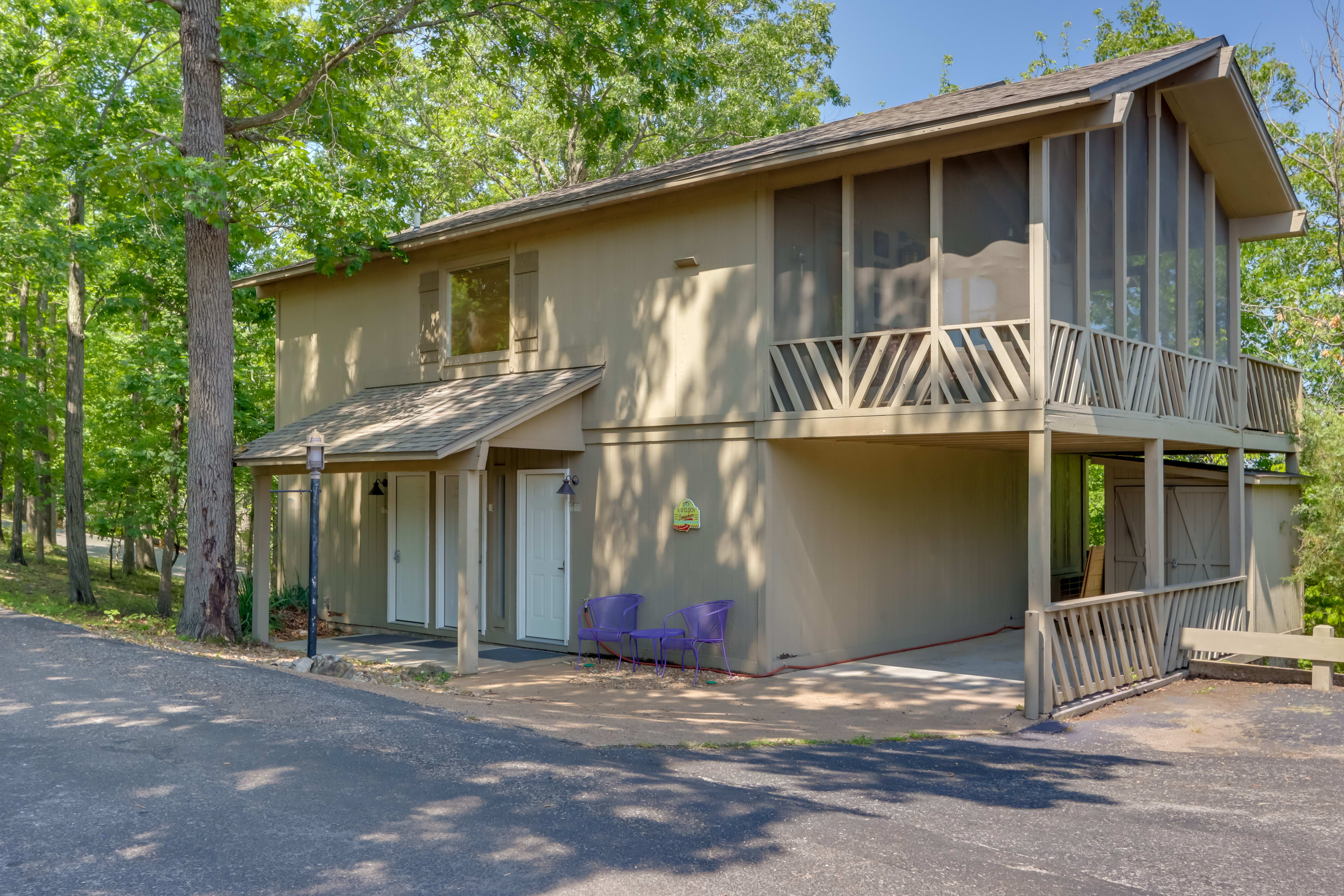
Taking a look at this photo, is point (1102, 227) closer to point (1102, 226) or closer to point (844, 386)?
point (1102, 226)

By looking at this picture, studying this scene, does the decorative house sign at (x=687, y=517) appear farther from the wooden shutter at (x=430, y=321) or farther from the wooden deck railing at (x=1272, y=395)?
the wooden deck railing at (x=1272, y=395)

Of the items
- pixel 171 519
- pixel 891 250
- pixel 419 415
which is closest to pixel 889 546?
pixel 891 250

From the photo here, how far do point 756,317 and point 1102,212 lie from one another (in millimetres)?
3586

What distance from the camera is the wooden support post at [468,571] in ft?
32.9

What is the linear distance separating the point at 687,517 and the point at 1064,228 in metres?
4.68

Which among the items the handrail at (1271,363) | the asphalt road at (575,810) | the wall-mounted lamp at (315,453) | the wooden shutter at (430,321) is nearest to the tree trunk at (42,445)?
the wooden shutter at (430,321)

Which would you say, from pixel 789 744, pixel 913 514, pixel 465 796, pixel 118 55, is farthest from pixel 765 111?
pixel 465 796

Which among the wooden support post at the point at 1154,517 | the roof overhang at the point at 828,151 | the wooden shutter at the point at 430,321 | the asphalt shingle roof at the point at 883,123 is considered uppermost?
the asphalt shingle roof at the point at 883,123

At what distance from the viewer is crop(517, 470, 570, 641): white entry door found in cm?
1194

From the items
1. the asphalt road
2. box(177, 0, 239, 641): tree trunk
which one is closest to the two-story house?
box(177, 0, 239, 641): tree trunk

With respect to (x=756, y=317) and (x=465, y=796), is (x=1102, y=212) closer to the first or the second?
A: (x=756, y=317)

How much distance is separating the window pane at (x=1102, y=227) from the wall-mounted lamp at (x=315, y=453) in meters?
7.72

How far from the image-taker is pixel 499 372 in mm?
12797

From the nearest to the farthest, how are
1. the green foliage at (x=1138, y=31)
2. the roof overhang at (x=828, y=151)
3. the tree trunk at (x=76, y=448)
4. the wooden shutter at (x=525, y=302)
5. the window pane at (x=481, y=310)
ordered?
the roof overhang at (x=828, y=151) < the wooden shutter at (x=525, y=302) < the window pane at (x=481, y=310) < the tree trunk at (x=76, y=448) < the green foliage at (x=1138, y=31)
